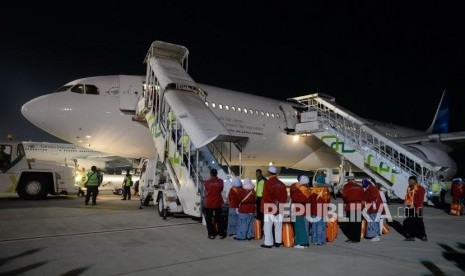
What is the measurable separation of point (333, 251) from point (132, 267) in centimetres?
348

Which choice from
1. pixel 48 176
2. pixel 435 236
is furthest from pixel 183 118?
pixel 48 176

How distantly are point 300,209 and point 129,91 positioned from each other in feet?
25.9

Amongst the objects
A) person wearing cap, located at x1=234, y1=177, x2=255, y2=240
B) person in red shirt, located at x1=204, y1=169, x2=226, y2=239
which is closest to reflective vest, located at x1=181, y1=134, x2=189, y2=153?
person in red shirt, located at x1=204, y1=169, x2=226, y2=239

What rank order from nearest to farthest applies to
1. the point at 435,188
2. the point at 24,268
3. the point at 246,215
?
the point at 24,268
the point at 246,215
the point at 435,188

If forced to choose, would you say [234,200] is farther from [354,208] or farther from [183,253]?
[354,208]

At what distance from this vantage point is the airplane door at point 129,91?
12.5m

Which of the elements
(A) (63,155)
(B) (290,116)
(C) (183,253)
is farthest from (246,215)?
(A) (63,155)

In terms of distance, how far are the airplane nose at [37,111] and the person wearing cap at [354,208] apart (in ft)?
30.6

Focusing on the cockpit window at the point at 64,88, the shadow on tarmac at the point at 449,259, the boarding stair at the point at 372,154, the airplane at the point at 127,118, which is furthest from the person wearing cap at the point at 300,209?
the cockpit window at the point at 64,88

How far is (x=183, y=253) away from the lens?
6.22 m

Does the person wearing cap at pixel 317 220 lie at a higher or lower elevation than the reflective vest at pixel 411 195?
lower

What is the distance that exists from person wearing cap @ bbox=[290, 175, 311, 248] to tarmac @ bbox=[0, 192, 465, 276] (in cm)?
24

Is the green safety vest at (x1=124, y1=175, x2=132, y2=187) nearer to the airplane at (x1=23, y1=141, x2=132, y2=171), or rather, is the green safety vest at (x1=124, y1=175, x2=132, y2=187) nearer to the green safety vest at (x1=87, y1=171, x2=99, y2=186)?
the green safety vest at (x1=87, y1=171, x2=99, y2=186)

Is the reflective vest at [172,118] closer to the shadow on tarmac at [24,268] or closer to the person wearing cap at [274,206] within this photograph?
the person wearing cap at [274,206]
